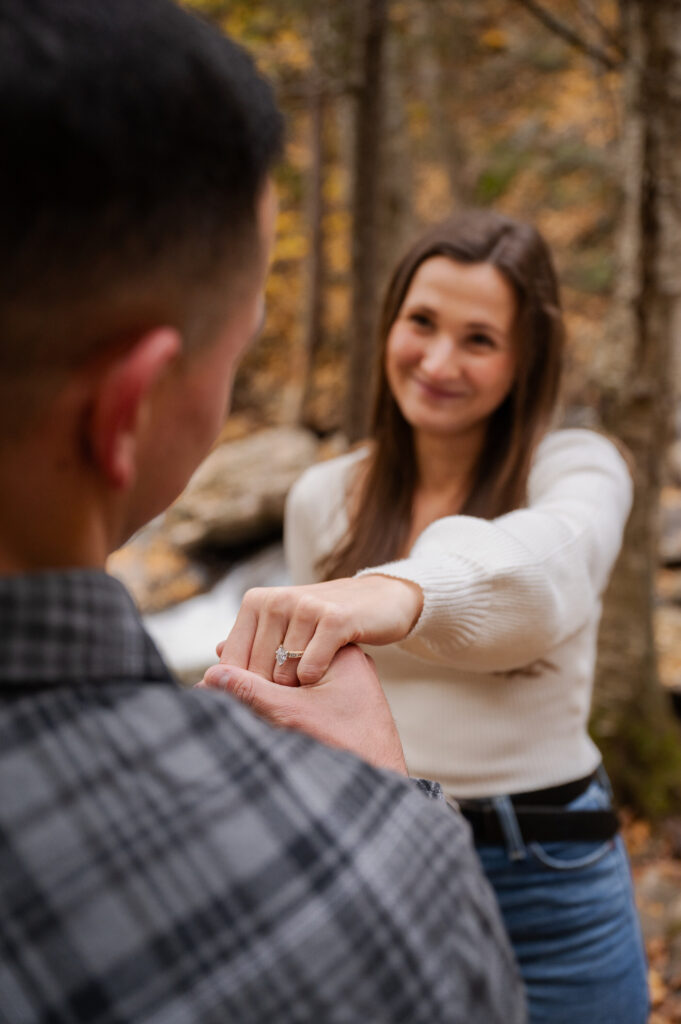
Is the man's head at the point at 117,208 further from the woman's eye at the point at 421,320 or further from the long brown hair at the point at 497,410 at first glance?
the woman's eye at the point at 421,320

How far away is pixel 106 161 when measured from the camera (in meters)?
0.59

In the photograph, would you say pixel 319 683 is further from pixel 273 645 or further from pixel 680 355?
pixel 680 355

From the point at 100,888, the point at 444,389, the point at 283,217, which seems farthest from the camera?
the point at 283,217

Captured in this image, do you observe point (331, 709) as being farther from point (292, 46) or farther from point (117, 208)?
point (292, 46)

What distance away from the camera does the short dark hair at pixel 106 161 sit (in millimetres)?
570

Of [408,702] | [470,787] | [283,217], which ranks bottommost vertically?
[470,787]

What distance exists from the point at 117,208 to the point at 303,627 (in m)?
0.72

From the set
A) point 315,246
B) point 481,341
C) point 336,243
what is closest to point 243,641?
point 481,341

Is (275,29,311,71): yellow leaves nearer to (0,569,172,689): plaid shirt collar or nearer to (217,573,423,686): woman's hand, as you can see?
(217,573,423,686): woman's hand

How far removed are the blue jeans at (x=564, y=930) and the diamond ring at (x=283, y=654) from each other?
97 centimetres

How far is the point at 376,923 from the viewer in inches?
24.7

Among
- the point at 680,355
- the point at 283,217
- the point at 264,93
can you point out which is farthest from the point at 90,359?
the point at 283,217

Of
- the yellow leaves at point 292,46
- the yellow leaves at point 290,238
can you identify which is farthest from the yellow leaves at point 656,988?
the yellow leaves at point 290,238

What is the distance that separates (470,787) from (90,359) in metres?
1.59
